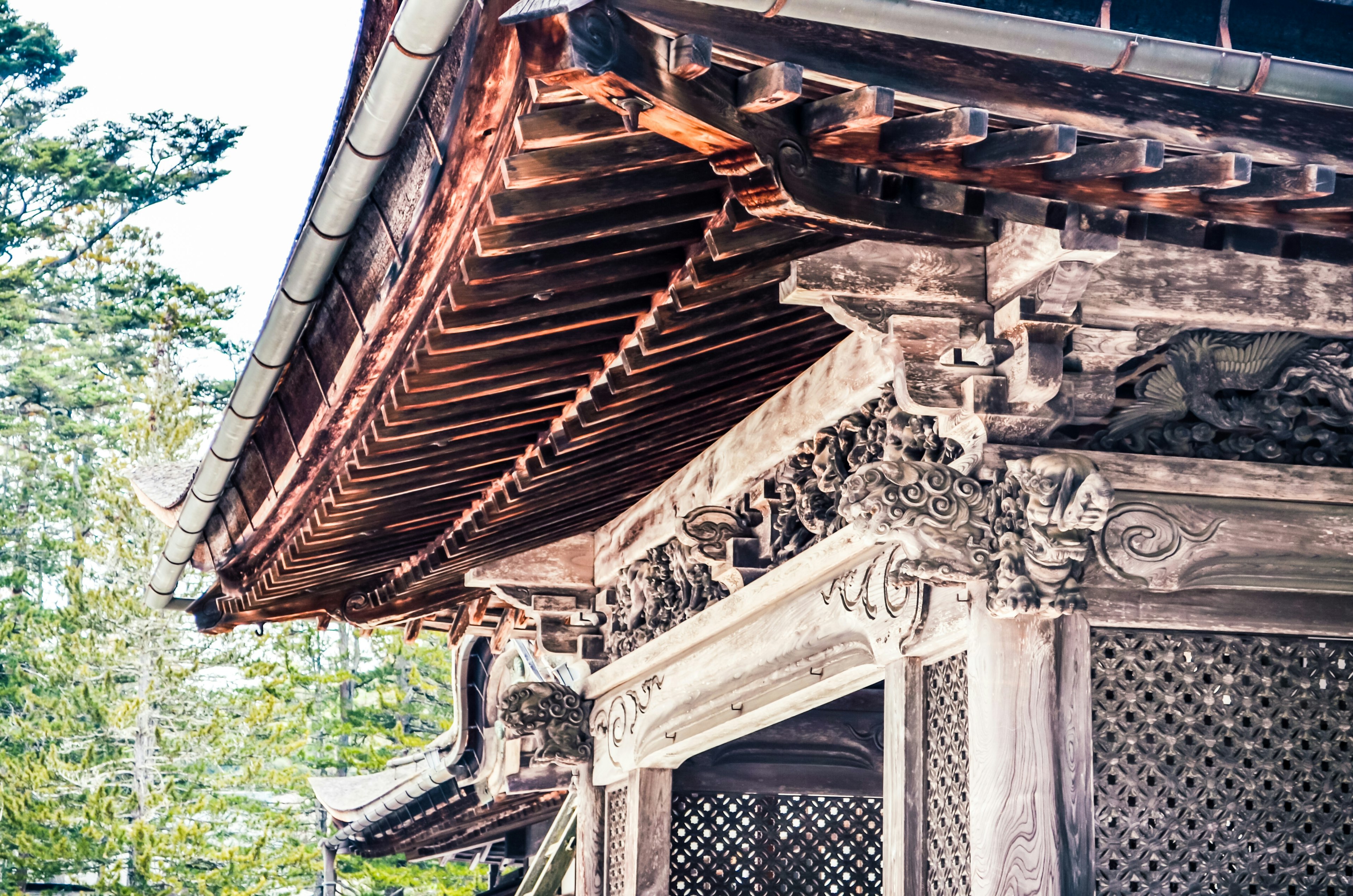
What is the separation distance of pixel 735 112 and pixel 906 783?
2328mm

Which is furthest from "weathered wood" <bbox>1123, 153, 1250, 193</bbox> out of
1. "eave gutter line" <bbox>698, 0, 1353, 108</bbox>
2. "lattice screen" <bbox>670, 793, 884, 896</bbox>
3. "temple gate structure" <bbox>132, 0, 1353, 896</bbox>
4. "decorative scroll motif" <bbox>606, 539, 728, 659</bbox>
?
"lattice screen" <bbox>670, 793, 884, 896</bbox>

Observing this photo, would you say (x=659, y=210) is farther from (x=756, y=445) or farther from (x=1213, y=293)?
(x=756, y=445)

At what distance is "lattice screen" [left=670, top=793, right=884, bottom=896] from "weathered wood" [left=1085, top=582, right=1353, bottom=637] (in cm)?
368

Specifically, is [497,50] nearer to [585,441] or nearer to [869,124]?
[869,124]

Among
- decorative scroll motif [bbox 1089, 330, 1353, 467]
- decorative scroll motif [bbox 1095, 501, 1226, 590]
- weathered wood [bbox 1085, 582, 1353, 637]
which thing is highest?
decorative scroll motif [bbox 1089, 330, 1353, 467]

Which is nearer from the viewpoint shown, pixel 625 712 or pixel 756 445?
pixel 756 445

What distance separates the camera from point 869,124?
8.82ft

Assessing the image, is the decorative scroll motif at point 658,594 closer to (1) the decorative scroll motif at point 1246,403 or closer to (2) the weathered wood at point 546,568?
(2) the weathered wood at point 546,568

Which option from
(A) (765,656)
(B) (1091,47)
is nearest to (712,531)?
(A) (765,656)

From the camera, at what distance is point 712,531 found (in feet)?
18.0

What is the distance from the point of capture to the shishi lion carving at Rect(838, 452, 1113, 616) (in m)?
3.69

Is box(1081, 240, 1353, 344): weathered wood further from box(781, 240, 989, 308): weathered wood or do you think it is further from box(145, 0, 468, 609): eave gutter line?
box(145, 0, 468, 609): eave gutter line

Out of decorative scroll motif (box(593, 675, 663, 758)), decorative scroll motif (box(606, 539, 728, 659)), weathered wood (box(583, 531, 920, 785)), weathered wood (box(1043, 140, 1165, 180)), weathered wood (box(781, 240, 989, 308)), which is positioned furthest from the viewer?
decorative scroll motif (box(593, 675, 663, 758))

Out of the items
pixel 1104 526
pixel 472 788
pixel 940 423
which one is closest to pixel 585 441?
pixel 940 423
